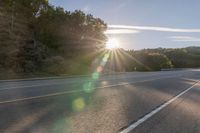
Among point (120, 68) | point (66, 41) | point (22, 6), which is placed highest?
point (22, 6)

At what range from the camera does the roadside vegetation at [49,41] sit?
4006 cm

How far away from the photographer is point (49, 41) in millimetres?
56031

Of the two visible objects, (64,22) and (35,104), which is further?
(64,22)

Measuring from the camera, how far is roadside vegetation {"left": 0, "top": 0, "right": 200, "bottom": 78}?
131 feet

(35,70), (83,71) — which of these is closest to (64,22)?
(83,71)

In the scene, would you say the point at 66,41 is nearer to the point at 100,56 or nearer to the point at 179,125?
the point at 100,56

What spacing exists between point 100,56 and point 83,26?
17.8 feet

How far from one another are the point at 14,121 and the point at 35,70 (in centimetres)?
3222

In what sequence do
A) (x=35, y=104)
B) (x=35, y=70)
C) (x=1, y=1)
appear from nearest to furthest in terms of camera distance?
1. (x=35, y=104)
2. (x=35, y=70)
3. (x=1, y=1)

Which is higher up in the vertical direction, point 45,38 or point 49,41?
point 45,38

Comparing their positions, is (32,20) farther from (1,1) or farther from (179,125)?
(179,125)

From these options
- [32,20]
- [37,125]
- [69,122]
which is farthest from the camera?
[32,20]

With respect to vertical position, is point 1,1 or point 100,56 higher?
point 1,1

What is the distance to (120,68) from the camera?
66.4 metres
